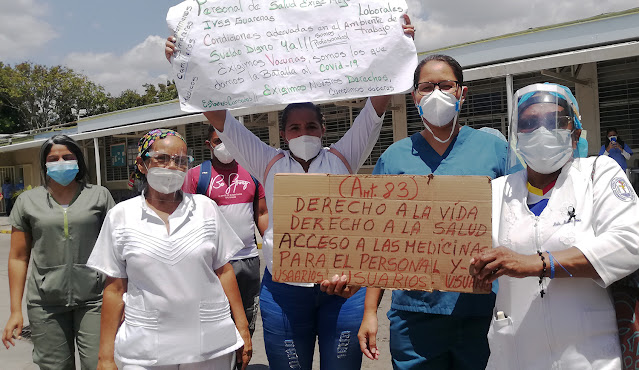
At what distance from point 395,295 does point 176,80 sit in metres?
1.59

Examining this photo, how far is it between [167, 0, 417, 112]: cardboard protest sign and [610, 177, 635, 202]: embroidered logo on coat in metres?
1.14

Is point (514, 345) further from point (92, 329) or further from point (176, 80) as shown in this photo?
point (92, 329)

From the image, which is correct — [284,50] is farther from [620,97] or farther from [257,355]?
[620,97]

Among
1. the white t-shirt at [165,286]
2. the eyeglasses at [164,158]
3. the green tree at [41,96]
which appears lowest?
the white t-shirt at [165,286]

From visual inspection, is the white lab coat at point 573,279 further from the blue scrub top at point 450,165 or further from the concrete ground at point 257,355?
the concrete ground at point 257,355

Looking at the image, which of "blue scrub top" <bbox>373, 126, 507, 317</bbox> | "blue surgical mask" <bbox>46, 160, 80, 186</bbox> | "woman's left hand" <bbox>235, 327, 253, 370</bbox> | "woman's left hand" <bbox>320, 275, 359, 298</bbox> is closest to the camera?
"woman's left hand" <bbox>320, 275, 359, 298</bbox>

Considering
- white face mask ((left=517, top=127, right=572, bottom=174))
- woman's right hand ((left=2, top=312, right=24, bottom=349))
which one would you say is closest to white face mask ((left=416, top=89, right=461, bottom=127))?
white face mask ((left=517, top=127, right=572, bottom=174))

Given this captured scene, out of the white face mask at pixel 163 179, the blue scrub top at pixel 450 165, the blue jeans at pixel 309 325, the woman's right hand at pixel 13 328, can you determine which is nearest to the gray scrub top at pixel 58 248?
the woman's right hand at pixel 13 328

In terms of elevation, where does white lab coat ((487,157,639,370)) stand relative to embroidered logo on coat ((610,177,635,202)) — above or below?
below

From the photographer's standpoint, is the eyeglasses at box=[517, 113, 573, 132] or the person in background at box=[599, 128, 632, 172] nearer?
the eyeglasses at box=[517, 113, 573, 132]

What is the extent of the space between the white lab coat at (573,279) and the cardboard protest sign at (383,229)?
156mm

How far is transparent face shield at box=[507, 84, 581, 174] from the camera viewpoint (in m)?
2.11

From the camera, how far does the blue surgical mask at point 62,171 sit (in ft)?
11.7

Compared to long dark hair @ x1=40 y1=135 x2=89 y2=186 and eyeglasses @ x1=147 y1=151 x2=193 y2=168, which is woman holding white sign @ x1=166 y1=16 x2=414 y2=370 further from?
long dark hair @ x1=40 y1=135 x2=89 y2=186
